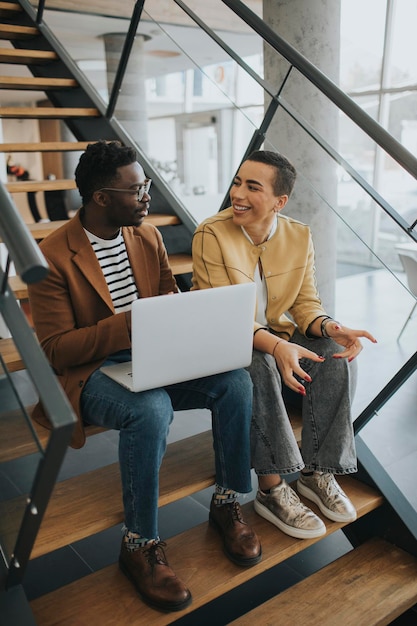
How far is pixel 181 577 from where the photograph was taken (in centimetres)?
188

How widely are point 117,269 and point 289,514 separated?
0.98m

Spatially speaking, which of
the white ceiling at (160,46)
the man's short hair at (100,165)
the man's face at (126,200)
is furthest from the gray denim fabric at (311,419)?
the white ceiling at (160,46)

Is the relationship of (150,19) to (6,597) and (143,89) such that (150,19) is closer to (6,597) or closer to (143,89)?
(143,89)

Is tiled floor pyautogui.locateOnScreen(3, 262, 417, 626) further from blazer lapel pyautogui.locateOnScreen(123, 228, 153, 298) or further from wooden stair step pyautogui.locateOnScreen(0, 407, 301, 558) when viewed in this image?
blazer lapel pyautogui.locateOnScreen(123, 228, 153, 298)

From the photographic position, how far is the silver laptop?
166 centimetres

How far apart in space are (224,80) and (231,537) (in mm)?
1937

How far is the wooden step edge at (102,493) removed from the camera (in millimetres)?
1797

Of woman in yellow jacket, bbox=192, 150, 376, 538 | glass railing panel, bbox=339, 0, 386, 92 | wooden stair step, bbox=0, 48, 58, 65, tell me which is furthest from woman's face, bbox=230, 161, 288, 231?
glass railing panel, bbox=339, 0, 386, 92

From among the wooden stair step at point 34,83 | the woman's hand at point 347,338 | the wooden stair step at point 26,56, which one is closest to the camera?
the woman's hand at point 347,338

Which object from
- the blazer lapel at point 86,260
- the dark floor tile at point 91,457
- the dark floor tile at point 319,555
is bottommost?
the dark floor tile at point 91,457

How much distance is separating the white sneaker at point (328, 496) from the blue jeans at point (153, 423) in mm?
353

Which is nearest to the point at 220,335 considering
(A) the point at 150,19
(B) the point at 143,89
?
(A) the point at 150,19

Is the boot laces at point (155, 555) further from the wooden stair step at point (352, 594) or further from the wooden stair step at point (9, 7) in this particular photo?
the wooden stair step at point (9, 7)

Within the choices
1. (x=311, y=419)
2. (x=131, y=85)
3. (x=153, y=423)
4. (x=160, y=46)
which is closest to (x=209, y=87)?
(x=160, y=46)
